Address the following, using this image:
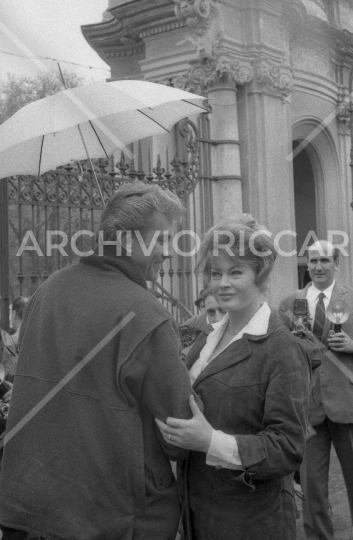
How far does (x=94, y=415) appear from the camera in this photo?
2.23 m

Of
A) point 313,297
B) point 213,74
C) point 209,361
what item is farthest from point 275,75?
point 209,361

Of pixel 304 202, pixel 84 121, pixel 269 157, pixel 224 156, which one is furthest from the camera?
pixel 304 202

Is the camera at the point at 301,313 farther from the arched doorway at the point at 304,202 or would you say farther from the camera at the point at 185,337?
the arched doorway at the point at 304,202

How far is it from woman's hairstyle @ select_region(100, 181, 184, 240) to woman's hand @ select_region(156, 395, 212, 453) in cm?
59

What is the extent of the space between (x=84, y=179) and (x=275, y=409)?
16.1 ft

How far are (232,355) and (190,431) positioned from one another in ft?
1.19

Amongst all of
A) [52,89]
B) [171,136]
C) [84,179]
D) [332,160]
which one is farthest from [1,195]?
[52,89]

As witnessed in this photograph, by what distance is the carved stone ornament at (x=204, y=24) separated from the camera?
858 centimetres

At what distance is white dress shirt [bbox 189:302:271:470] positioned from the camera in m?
2.33

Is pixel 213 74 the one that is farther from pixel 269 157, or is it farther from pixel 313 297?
pixel 313 297

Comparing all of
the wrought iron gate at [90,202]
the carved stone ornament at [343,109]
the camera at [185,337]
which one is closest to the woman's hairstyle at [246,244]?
the camera at [185,337]

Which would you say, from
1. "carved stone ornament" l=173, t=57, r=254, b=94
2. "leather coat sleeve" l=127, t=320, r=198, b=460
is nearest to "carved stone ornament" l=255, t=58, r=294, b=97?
"carved stone ornament" l=173, t=57, r=254, b=94

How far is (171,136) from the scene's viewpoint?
347 inches

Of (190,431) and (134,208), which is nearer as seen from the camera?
(190,431)
